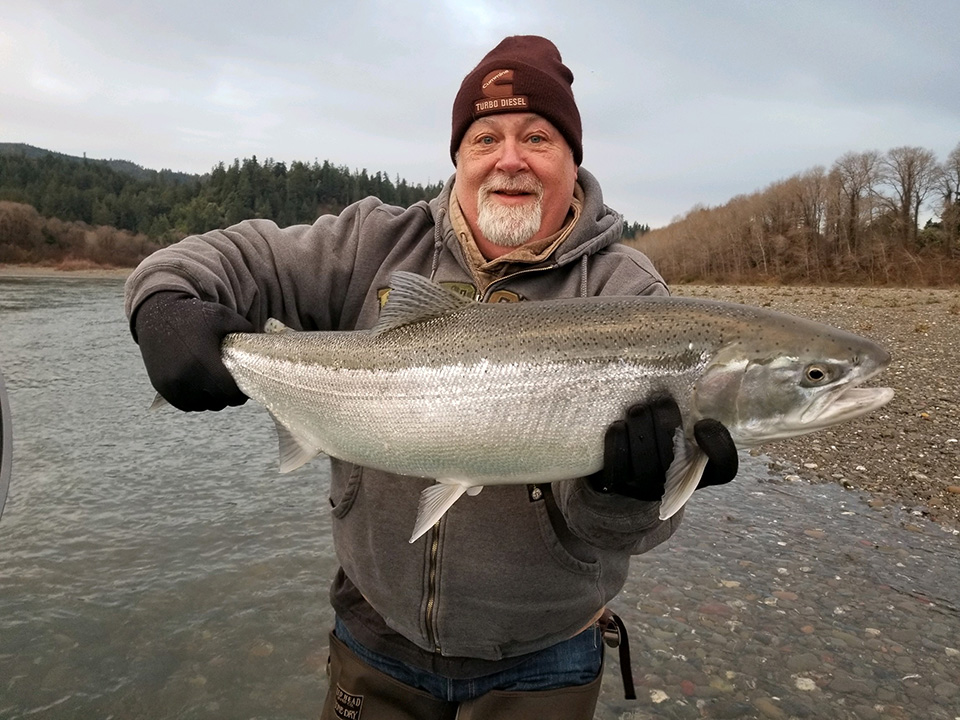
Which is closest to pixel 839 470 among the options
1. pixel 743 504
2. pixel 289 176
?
pixel 743 504

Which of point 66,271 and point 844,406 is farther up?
point 844,406

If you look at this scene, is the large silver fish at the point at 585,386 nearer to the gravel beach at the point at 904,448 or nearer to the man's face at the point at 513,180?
the man's face at the point at 513,180

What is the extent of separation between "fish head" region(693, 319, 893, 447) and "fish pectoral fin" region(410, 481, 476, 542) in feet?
Answer: 3.11

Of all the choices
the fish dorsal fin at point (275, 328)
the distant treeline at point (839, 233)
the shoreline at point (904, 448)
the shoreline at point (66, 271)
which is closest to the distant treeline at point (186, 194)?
the shoreline at point (66, 271)

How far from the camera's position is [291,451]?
2939 mm

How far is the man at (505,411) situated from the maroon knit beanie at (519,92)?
1 cm

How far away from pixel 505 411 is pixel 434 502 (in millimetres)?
437

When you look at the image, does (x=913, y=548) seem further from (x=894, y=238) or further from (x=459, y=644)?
(x=894, y=238)

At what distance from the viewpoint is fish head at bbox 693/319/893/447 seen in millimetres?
2451

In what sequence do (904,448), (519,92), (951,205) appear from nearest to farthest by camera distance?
(519,92), (904,448), (951,205)

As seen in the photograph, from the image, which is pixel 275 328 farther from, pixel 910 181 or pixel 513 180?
pixel 910 181

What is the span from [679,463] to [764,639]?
3.19 metres

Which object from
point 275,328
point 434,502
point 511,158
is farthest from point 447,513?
point 511,158

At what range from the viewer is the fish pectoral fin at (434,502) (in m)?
2.46
